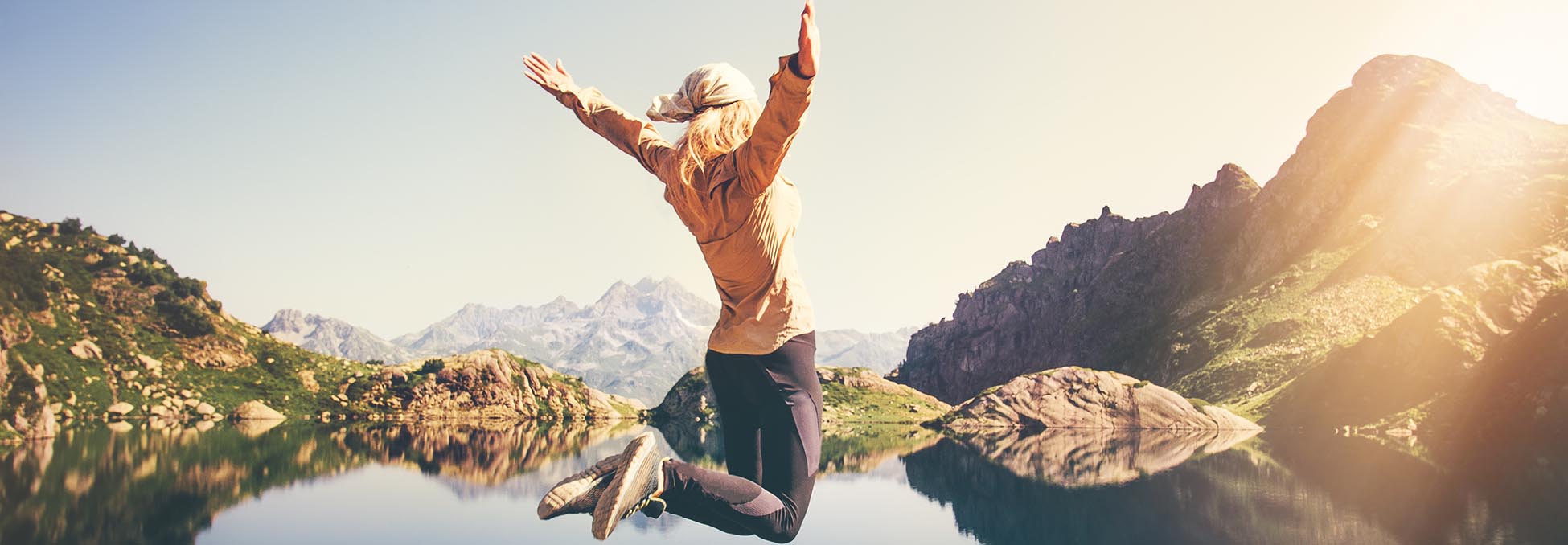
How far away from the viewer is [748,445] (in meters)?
3.71

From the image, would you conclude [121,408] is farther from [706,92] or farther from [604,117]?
[706,92]

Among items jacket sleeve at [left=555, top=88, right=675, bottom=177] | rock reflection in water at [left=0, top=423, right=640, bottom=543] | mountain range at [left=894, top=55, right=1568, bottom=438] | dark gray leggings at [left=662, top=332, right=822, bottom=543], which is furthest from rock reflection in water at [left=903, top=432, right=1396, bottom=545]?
mountain range at [left=894, top=55, right=1568, bottom=438]

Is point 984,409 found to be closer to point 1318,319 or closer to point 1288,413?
point 1288,413

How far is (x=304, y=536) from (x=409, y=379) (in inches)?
2447

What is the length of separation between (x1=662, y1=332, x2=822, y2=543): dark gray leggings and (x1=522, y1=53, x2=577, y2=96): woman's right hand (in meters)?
1.53

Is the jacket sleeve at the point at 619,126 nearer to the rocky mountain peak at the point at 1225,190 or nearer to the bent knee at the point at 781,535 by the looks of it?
the bent knee at the point at 781,535

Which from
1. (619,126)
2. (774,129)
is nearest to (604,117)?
(619,126)

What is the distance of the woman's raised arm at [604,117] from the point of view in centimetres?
391

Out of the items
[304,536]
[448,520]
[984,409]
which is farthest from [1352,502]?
[984,409]

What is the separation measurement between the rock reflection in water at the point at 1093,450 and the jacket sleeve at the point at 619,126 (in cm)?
3733

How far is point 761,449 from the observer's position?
12.1 ft

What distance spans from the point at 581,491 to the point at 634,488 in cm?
30

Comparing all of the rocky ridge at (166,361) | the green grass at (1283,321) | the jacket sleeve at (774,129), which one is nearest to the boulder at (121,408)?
the rocky ridge at (166,361)

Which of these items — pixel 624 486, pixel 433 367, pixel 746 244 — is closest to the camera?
pixel 624 486
